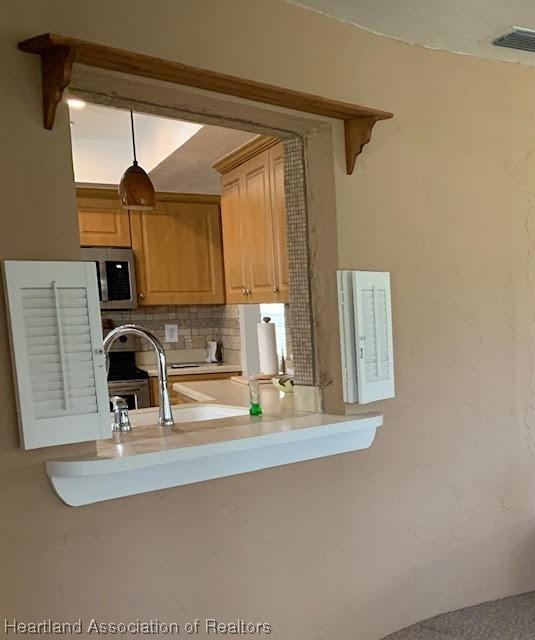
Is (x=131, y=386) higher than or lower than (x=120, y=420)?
lower

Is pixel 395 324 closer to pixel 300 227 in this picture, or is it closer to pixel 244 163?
pixel 300 227

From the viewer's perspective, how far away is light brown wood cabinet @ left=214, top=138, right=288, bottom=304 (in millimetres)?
2566

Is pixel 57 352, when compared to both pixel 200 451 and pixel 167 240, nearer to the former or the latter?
pixel 200 451

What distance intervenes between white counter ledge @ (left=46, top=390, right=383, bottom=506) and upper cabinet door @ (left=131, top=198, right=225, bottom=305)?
2692 mm

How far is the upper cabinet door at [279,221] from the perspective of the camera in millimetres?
2502

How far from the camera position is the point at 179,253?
439 centimetres

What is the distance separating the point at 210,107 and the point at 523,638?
1.98m

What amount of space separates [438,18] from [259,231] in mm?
1284

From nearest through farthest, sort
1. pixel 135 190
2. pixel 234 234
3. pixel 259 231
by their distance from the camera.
Result: pixel 135 190
pixel 259 231
pixel 234 234

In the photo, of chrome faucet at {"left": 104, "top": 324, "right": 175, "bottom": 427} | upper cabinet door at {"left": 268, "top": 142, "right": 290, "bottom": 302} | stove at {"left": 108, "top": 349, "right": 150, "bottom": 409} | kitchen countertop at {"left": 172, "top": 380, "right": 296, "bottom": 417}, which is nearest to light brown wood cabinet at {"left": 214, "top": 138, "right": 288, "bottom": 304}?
upper cabinet door at {"left": 268, "top": 142, "right": 290, "bottom": 302}

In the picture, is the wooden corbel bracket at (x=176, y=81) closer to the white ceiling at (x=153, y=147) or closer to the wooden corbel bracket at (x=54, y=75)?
the wooden corbel bracket at (x=54, y=75)

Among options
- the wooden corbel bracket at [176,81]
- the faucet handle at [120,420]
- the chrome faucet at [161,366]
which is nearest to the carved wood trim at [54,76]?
the wooden corbel bracket at [176,81]

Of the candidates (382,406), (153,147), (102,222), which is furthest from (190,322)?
(382,406)

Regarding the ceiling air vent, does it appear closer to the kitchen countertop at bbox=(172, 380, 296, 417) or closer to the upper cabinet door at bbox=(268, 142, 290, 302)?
the upper cabinet door at bbox=(268, 142, 290, 302)
